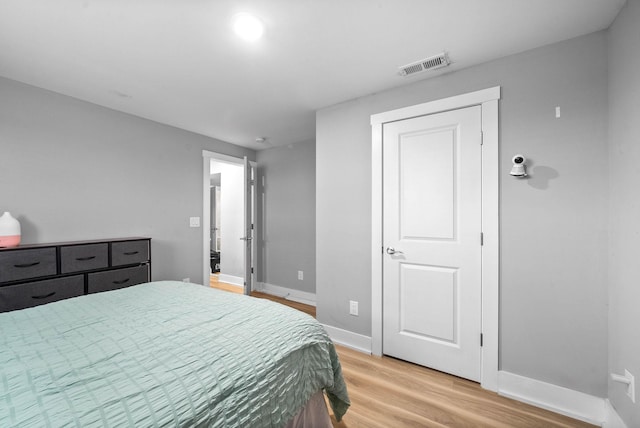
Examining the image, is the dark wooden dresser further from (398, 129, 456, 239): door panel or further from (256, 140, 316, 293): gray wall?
(398, 129, 456, 239): door panel

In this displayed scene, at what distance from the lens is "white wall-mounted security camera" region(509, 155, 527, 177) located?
5.88 feet

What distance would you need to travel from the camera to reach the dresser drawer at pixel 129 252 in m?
2.55

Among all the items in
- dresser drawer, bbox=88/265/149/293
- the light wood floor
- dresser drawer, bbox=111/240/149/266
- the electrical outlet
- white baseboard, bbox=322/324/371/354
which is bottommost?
the light wood floor

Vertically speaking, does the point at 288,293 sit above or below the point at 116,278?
below

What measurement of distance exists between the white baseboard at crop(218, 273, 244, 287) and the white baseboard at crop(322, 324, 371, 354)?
9.13 feet

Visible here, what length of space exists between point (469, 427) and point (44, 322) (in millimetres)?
2431

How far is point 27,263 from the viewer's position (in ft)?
6.68

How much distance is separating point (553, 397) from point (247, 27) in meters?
Result: 3.12

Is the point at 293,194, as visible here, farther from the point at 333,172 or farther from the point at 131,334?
the point at 131,334

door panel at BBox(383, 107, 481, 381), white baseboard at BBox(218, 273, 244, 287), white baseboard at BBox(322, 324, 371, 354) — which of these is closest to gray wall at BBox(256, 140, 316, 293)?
white baseboard at BBox(218, 273, 244, 287)

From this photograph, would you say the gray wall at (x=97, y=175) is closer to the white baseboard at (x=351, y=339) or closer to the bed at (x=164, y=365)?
the bed at (x=164, y=365)

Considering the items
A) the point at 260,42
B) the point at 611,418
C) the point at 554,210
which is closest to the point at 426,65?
the point at 260,42

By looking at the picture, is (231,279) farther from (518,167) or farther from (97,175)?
(518,167)

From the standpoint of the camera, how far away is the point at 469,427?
160 cm
